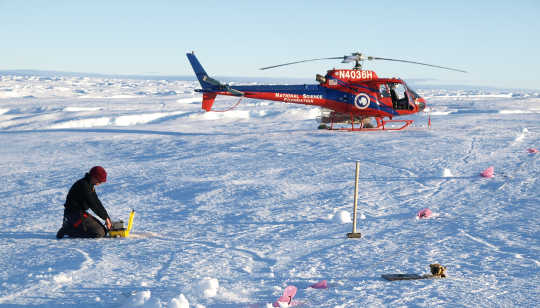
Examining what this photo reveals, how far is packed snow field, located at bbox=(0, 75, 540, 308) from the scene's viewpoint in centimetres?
380

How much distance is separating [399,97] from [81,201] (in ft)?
36.9

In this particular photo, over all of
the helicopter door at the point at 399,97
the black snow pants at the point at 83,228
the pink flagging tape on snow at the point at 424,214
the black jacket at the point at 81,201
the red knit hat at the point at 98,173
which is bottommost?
the black snow pants at the point at 83,228

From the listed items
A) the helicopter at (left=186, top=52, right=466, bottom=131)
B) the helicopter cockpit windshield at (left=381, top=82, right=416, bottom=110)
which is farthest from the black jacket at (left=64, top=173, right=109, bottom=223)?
the helicopter cockpit windshield at (left=381, top=82, right=416, bottom=110)

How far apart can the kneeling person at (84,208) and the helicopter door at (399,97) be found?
10.8 metres

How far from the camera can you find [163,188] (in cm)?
841

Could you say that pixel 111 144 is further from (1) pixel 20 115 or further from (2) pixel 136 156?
(1) pixel 20 115

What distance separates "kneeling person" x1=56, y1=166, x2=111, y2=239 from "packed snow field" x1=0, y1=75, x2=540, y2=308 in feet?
A: 0.60

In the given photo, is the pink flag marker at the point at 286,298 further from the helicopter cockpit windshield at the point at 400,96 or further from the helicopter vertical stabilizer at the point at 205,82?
the helicopter cockpit windshield at the point at 400,96

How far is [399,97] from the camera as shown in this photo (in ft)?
46.9

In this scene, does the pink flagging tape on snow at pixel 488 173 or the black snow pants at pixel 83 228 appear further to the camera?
the pink flagging tape on snow at pixel 488 173

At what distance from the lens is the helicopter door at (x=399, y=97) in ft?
46.2

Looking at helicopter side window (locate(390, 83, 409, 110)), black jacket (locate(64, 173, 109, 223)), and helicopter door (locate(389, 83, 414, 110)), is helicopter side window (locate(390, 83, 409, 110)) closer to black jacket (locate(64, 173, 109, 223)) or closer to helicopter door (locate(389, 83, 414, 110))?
helicopter door (locate(389, 83, 414, 110))

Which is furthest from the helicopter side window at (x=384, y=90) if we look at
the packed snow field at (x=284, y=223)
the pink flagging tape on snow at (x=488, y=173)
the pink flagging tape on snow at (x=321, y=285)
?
the pink flagging tape on snow at (x=321, y=285)

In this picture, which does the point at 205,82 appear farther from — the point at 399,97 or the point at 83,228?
the point at 83,228
